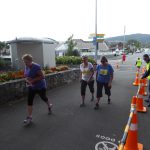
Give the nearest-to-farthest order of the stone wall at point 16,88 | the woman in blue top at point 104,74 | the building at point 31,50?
the woman in blue top at point 104,74 < the stone wall at point 16,88 < the building at point 31,50

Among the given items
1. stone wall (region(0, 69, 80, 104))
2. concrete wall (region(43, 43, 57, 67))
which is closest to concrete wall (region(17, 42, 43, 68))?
concrete wall (region(43, 43, 57, 67))

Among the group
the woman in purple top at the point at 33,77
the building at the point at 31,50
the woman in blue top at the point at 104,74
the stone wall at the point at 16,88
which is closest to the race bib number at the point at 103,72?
the woman in blue top at the point at 104,74

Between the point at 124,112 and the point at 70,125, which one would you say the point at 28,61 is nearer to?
the point at 70,125

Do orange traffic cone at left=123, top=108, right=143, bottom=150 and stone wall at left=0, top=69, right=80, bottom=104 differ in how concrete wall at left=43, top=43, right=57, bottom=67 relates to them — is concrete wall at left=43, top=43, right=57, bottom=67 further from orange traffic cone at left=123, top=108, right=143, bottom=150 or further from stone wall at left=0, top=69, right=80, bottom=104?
orange traffic cone at left=123, top=108, right=143, bottom=150

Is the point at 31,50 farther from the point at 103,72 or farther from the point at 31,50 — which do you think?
the point at 103,72

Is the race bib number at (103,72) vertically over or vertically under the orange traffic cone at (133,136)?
over

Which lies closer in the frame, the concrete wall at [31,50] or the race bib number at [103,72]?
the race bib number at [103,72]

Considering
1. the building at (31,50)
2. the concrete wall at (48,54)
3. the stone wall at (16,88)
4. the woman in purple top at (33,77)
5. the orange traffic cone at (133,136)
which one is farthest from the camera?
the concrete wall at (48,54)

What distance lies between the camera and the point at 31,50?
13.7 m

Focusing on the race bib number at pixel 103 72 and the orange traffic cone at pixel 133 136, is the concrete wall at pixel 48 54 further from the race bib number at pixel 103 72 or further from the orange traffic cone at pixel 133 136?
the orange traffic cone at pixel 133 136

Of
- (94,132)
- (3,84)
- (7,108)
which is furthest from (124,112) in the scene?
(3,84)

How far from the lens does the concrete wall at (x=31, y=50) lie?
13.3 metres

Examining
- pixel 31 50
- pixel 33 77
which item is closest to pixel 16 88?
pixel 33 77

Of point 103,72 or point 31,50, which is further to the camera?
point 31,50
